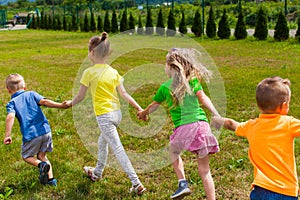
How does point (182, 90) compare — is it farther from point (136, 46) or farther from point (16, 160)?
point (16, 160)

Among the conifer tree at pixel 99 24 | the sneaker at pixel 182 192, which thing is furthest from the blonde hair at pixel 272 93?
the conifer tree at pixel 99 24

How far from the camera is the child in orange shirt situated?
2693 mm

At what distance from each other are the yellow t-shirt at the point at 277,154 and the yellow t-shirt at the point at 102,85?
1.61 m

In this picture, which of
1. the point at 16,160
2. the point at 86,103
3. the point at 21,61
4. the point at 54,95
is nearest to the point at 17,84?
the point at 86,103

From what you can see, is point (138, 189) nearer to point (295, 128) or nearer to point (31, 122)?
point (31, 122)

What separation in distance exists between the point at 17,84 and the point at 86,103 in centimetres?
76

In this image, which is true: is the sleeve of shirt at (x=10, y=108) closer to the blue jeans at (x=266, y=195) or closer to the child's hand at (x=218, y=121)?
the child's hand at (x=218, y=121)

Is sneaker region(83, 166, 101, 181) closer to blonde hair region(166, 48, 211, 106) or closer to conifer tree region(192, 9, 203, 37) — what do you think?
blonde hair region(166, 48, 211, 106)

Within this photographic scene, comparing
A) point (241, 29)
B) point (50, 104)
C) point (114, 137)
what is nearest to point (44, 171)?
point (50, 104)

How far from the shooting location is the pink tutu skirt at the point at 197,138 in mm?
3434

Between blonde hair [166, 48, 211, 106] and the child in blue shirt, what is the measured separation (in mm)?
1222

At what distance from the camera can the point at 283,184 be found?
2.69 m

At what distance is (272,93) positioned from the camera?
2715mm

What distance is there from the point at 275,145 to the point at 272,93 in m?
0.35
